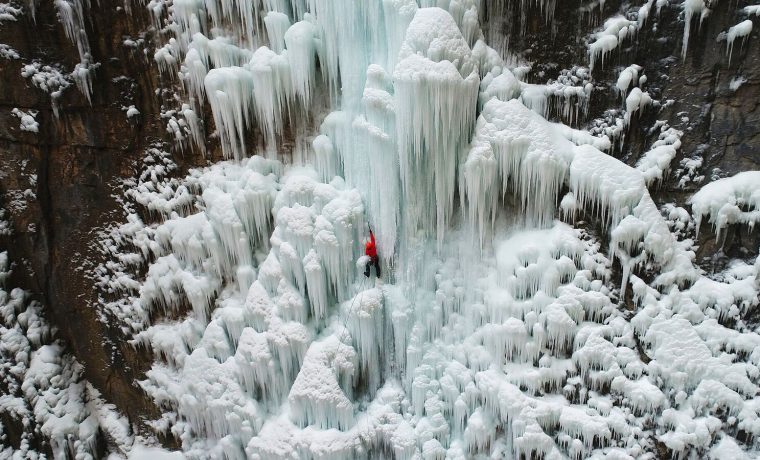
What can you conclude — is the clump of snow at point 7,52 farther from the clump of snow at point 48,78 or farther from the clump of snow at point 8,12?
the clump of snow at point 8,12

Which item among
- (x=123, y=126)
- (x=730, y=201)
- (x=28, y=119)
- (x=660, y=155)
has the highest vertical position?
(x=28, y=119)

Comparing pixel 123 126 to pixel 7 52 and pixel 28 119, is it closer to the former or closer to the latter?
pixel 28 119

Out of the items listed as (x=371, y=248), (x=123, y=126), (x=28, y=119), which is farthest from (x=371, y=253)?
(x=28, y=119)

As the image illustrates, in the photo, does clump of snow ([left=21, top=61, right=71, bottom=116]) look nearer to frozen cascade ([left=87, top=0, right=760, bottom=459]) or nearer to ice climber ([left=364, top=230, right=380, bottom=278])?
frozen cascade ([left=87, top=0, right=760, bottom=459])

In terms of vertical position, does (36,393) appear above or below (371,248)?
below

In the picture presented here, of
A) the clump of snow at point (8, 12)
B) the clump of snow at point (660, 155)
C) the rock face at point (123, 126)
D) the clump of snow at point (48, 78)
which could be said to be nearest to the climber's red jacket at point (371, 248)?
the rock face at point (123, 126)

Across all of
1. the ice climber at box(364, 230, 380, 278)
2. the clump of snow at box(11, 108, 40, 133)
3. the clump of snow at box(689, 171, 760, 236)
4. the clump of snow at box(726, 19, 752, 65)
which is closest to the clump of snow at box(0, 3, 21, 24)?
the clump of snow at box(11, 108, 40, 133)
